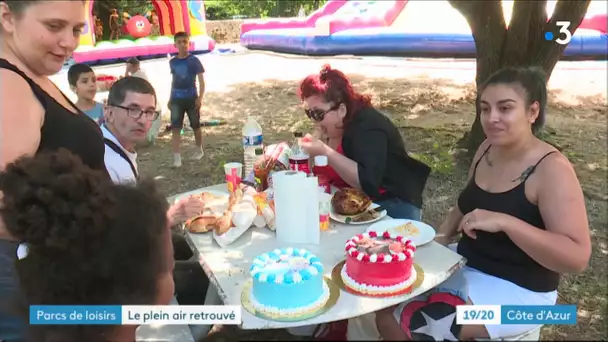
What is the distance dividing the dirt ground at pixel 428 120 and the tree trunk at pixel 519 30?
1.08 metres

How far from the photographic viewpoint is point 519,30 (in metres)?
4.77

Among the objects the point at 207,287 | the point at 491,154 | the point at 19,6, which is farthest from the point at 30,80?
the point at 491,154

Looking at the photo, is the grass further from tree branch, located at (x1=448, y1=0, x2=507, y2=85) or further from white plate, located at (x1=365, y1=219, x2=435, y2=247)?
tree branch, located at (x1=448, y1=0, x2=507, y2=85)

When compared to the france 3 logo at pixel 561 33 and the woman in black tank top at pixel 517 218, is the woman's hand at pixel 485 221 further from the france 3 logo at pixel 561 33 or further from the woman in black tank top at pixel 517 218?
the france 3 logo at pixel 561 33

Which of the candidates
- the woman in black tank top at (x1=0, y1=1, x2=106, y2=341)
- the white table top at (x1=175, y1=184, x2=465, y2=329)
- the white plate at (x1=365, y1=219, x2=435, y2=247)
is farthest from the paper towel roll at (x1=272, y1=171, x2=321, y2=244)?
the woman in black tank top at (x1=0, y1=1, x2=106, y2=341)

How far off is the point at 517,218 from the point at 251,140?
128cm

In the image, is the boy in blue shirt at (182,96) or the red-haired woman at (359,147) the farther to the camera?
the boy in blue shirt at (182,96)

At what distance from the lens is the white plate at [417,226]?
6.07ft

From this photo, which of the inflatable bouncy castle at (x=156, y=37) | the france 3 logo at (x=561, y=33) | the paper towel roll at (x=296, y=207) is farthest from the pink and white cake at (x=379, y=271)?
the inflatable bouncy castle at (x=156, y=37)

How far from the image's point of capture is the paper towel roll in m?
1.69

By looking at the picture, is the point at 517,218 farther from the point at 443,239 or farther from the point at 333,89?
the point at 333,89

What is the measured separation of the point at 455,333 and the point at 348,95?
127cm

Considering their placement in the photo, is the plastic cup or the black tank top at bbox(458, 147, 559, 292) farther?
the plastic cup

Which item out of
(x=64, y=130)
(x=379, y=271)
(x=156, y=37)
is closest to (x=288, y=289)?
(x=379, y=271)
